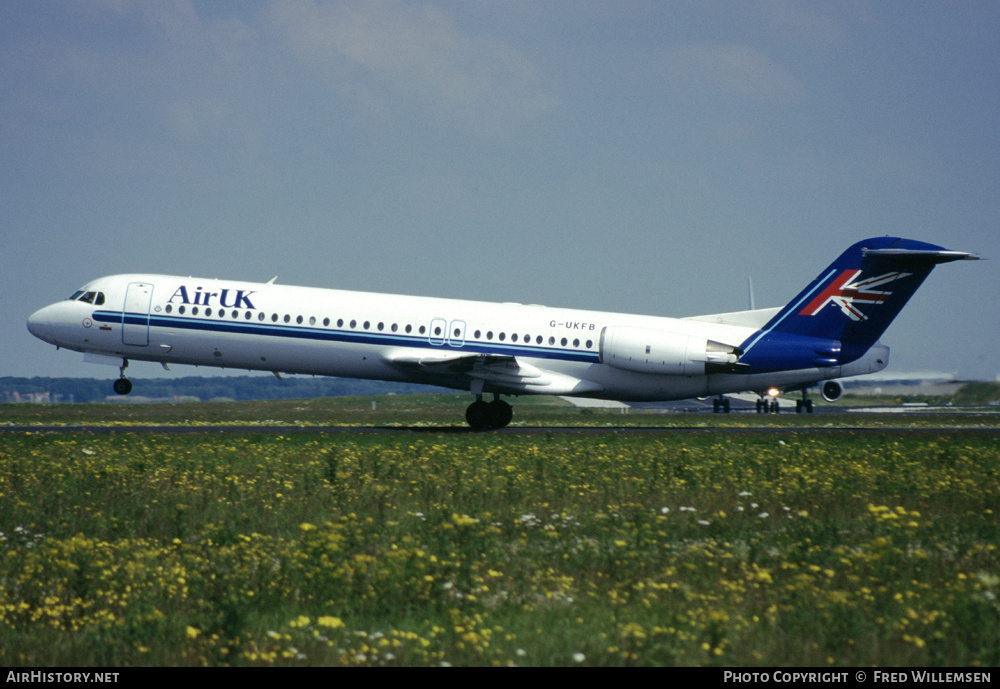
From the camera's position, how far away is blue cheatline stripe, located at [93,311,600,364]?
89.7ft

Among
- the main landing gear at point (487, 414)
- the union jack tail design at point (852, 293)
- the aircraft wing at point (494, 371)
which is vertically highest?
the union jack tail design at point (852, 293)

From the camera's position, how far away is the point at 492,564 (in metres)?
9.10

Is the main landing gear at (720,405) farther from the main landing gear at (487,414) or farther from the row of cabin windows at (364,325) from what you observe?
the row of cabin windows at (364,325)

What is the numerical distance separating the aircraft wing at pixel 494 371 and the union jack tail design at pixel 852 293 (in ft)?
24.1

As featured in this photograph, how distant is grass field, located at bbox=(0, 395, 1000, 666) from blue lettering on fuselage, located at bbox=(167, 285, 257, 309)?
11.2m

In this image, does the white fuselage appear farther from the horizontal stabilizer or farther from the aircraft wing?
the horizontal stabilizer

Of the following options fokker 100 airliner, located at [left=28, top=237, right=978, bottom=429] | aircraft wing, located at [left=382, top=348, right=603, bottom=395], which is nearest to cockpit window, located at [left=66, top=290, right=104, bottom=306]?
fokker 100 airliner, located at [left=28, top=237, right=978, bottom=429]

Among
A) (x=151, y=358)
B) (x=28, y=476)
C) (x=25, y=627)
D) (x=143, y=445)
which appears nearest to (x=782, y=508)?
(x=25, y=627)

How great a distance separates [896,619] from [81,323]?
1068 inches

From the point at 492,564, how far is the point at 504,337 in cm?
1881

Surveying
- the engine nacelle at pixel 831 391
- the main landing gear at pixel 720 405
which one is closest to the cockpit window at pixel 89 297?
the engine nacelle at pixel 831 391

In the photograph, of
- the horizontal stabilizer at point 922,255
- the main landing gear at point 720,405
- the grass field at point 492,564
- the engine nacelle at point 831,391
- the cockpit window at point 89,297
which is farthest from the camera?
the main landing gear at point 720,405

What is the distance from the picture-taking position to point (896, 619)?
7160 millimetres

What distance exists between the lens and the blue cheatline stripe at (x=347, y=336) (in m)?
27.3
